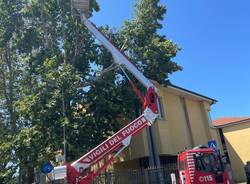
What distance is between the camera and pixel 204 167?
13.3m

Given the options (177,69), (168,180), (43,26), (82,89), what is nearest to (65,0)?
(43,26)

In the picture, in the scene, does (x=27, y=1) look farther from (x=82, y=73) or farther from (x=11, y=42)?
(x=82, y=73)

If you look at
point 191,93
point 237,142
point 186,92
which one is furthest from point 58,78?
point 237,142

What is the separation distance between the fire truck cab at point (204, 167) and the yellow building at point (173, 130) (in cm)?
764

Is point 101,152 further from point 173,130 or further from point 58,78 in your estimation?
point 173,130

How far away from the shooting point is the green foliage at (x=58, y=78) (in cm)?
1697

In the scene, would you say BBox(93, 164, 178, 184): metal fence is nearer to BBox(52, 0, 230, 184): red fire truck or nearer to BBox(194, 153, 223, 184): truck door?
BBox(52, 0, 230, 184): red fire truck

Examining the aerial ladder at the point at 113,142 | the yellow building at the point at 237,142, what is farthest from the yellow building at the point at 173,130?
the aerial ladder at the point at 113,142

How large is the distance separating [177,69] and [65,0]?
25.1ft

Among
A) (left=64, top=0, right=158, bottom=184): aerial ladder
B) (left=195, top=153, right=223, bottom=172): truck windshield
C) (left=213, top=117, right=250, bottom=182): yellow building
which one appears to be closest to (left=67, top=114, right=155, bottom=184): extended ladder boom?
(left=64, top=0, right=158, bottom=184): aerial ladder

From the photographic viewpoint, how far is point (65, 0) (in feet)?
65.4

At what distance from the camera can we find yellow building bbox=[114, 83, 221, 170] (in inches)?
841

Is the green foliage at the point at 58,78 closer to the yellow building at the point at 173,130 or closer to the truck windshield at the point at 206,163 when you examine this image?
the yellow building at the point at 173,130

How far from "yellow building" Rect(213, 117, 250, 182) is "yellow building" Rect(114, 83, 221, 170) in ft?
15.1
